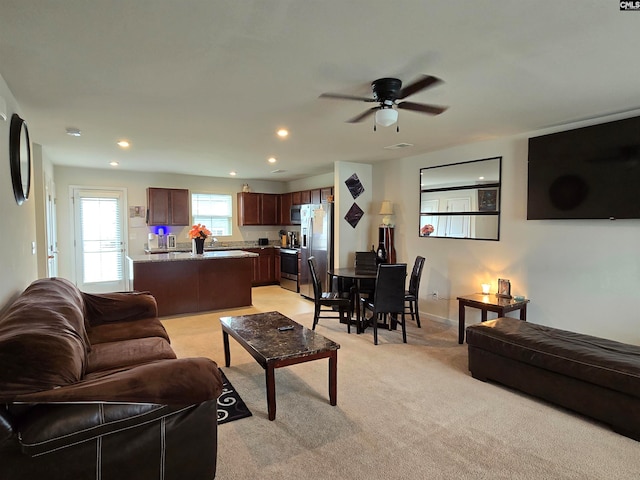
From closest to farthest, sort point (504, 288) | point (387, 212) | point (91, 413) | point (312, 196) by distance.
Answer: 1. point (91, 413)
2. point (504, 288)
3. point (387, 212)
4. point (312, 196)

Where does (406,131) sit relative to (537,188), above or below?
above

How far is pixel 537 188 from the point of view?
396 cm

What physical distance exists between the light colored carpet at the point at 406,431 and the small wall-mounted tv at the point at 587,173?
76.5 inches

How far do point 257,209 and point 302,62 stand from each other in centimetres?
619

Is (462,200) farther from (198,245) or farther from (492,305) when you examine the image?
(198,245)

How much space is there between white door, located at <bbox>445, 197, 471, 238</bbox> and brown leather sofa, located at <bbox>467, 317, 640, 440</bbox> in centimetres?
170

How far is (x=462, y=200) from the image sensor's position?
4.80m

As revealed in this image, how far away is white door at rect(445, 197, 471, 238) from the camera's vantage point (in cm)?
475

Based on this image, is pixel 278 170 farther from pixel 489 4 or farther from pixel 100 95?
pixel 489 4

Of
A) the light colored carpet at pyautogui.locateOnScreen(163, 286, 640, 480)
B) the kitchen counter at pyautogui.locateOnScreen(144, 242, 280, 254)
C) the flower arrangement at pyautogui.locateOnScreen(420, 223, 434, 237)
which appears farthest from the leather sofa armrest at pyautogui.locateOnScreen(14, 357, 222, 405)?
the kitchen counter at pyautogui.locateOnScreen(144, 242, 280, 254)

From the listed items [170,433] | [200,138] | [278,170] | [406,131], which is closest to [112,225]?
[278,170]

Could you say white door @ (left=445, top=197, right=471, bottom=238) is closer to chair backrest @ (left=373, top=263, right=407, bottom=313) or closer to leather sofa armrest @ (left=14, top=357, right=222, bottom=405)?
chair backrest @ (left=373, top=263, right=407, bottom=313)

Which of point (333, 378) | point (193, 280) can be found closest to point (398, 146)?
point (333, 378)

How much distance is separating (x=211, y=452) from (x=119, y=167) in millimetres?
6329
